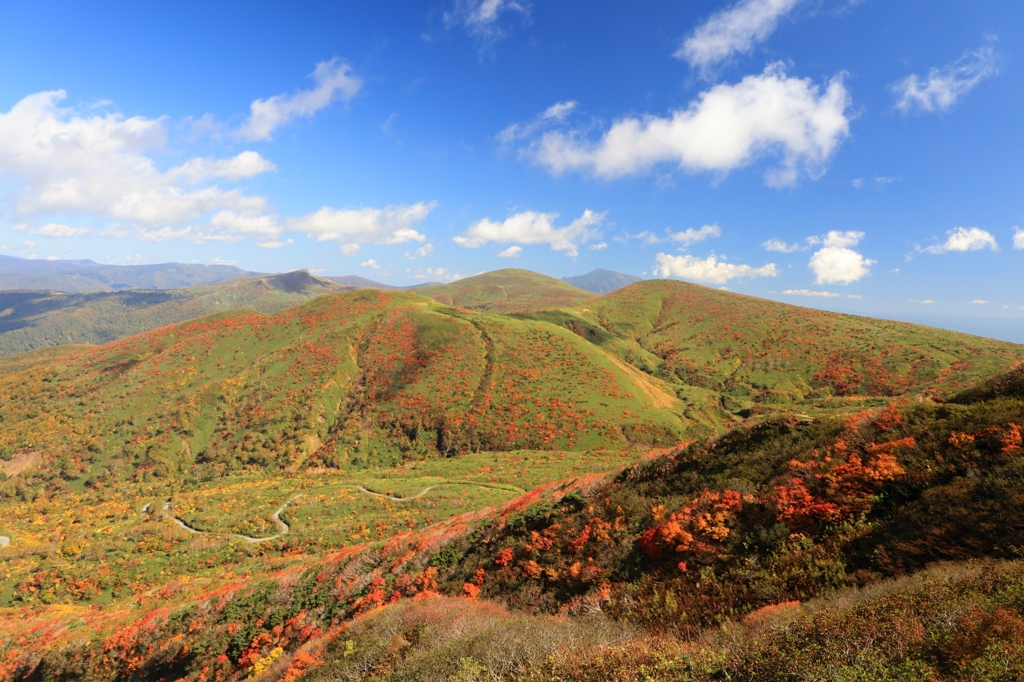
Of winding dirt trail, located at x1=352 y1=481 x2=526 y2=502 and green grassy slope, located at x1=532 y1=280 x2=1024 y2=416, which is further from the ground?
green grassy slope, located at x1=532 y1=280 x2=1024 y2=416

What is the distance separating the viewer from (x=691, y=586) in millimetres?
10492

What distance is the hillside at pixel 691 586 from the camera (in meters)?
6.32

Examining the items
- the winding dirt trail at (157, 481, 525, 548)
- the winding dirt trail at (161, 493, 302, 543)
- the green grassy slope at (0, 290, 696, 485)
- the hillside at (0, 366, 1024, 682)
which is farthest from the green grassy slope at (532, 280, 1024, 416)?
the winding dirt trail at (161, 493, 302, 543)

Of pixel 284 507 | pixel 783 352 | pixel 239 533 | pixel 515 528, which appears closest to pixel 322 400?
pixel 284 507

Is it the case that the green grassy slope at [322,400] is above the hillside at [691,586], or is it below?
below

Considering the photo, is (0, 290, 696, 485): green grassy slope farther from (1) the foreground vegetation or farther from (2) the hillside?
(2) the hillside

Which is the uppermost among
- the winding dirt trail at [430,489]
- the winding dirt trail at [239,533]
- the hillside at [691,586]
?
the hillside at [691,586]

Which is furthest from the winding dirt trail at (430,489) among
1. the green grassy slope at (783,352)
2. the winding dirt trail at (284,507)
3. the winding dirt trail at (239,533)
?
the green grassy slope at (783,352)

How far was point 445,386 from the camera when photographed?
79.6m

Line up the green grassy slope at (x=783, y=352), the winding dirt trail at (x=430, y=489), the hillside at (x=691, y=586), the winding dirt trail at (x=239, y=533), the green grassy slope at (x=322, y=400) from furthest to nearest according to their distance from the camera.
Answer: the green grassy slope at (x=783, y=352) < the green grassy slope at (x=322, y=400) < the winding dirt trail at (x=430, y=489) < the winding dirt trail at (x=239, y=533) < the hillside at (x=691, y=586)

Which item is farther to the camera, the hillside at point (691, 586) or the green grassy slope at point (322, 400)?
the green grassy slope at point (322, 400)

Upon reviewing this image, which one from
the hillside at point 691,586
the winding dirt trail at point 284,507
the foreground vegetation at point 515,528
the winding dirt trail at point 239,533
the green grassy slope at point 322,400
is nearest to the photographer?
the hillside at point 691,586

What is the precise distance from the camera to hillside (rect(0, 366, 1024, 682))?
6316 millimetres

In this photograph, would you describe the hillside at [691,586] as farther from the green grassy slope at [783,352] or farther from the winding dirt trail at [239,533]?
the green grassy slope at [783,352]
